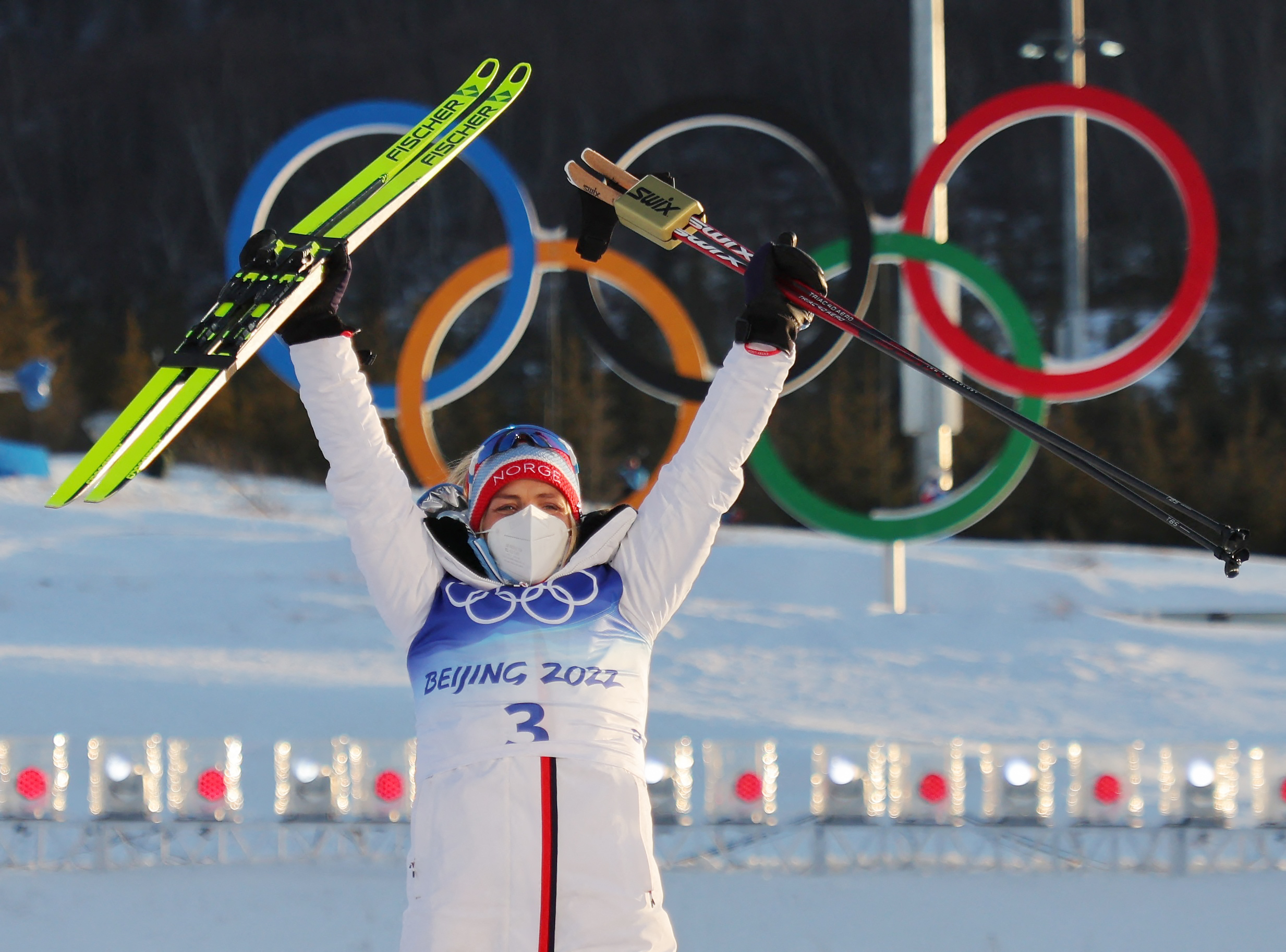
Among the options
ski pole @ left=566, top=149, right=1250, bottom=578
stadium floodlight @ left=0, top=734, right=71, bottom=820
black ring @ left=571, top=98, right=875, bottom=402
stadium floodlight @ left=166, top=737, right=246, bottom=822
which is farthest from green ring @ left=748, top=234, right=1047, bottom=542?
ski pole @ left=566, top=149, right=1250, bottom=578

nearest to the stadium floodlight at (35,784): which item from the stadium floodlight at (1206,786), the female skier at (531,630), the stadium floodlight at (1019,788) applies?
the stadium floodlight at (1019,788)

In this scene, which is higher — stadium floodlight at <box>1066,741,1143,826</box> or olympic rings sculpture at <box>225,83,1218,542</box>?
olympic rings sculpture at <box>225,83,1218,542</box>

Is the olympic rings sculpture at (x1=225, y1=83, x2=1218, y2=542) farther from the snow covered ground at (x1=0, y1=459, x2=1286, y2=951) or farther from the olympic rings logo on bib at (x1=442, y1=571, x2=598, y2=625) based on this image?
the olympic rings logo on bib at (x1=442, y1=571, x2=598, y2=625)

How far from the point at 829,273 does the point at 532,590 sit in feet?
22.5

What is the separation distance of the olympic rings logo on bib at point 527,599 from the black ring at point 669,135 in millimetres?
5534

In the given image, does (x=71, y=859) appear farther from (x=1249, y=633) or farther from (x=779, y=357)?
(x=1249, y=633)

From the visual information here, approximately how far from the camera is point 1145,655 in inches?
394

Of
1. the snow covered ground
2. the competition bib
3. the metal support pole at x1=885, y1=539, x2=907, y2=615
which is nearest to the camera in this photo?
the competition bib

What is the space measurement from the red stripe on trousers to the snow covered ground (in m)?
3.22

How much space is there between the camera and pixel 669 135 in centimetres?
835

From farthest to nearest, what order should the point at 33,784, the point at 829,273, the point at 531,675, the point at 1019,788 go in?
the point at 829,273, the point at 1019,788, the point at 33,784, the point at 531,675

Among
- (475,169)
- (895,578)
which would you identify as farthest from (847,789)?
(895,578)

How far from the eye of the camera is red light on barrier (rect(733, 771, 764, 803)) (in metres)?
6.10

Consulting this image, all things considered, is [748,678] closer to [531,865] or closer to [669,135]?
[669,135]
